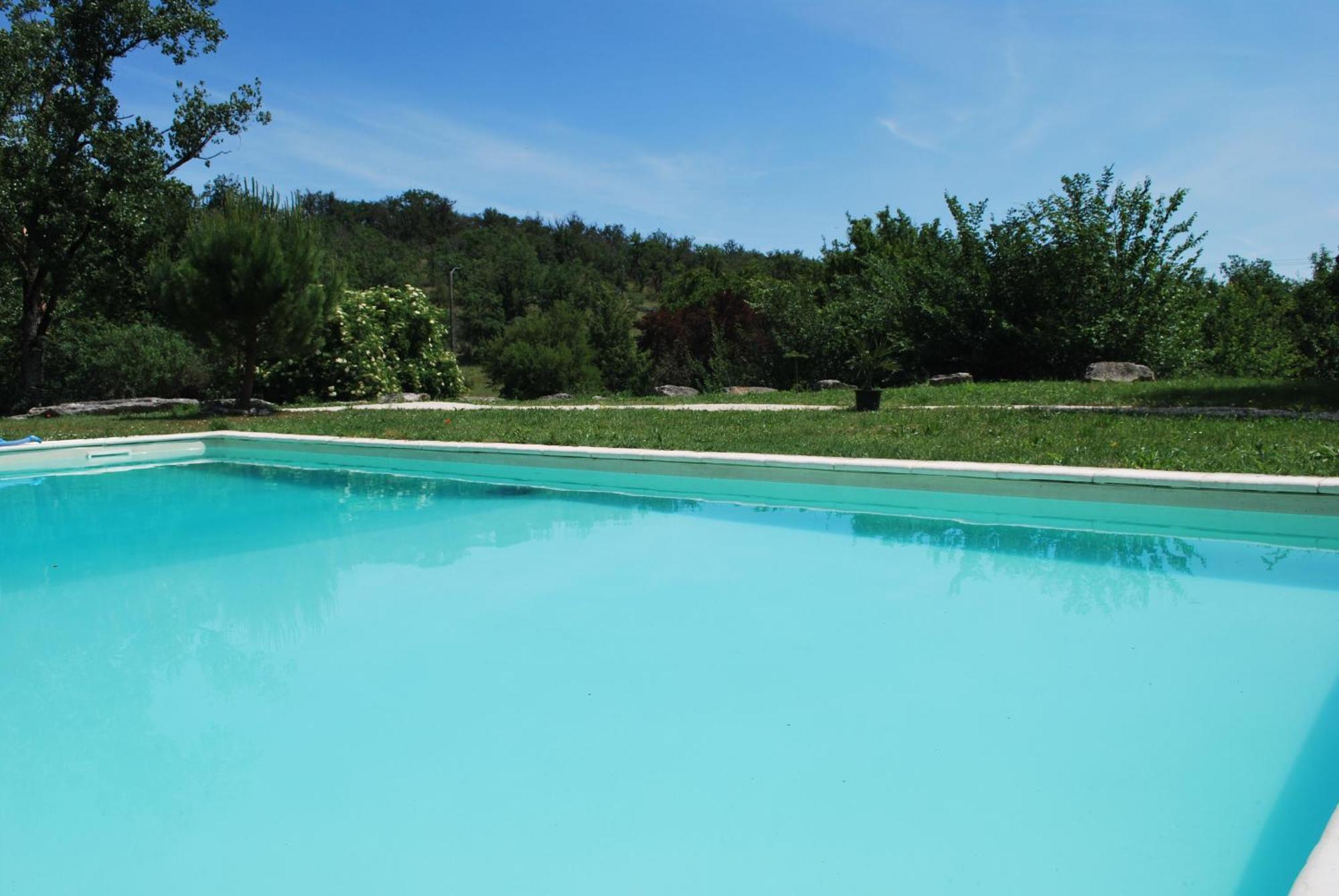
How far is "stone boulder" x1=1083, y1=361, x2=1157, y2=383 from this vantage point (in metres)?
14.2

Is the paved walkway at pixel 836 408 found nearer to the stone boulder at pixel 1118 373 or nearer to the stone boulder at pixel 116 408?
the stone boulder at pixel 116 408

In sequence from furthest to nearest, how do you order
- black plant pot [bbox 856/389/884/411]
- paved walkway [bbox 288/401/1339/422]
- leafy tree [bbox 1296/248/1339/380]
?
leafy tree [bbox 1296/248/1339/380]
black plant pot [bbox 856/389/884/411]
paved walkway [bbox 288/401/1339/422]

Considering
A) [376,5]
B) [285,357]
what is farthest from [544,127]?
[285,357]

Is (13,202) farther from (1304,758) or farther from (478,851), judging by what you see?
(1304,758)

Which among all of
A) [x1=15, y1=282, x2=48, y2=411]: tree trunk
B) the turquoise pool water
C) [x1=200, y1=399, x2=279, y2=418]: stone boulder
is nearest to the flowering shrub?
[x1=200, y1=399, x2=279, y2=418]: stone boulder

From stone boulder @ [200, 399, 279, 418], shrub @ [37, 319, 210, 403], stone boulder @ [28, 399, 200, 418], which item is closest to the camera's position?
stone boulder @ [200, 399, 279, 418]

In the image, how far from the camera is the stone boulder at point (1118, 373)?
46.5 feet

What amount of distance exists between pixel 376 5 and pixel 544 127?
6.18 meters

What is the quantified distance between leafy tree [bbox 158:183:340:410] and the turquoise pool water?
744cm

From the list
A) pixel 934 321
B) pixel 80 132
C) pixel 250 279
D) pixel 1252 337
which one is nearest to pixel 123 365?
pixel 80 132

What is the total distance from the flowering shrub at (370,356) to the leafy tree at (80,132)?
11.6 feet

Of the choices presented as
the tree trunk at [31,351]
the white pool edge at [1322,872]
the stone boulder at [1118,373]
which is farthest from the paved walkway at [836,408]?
the white pool edge at [1322,872]

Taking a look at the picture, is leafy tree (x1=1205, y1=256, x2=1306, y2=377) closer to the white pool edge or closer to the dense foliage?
the dense foliage

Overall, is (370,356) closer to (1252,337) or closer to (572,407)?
(572,407)
